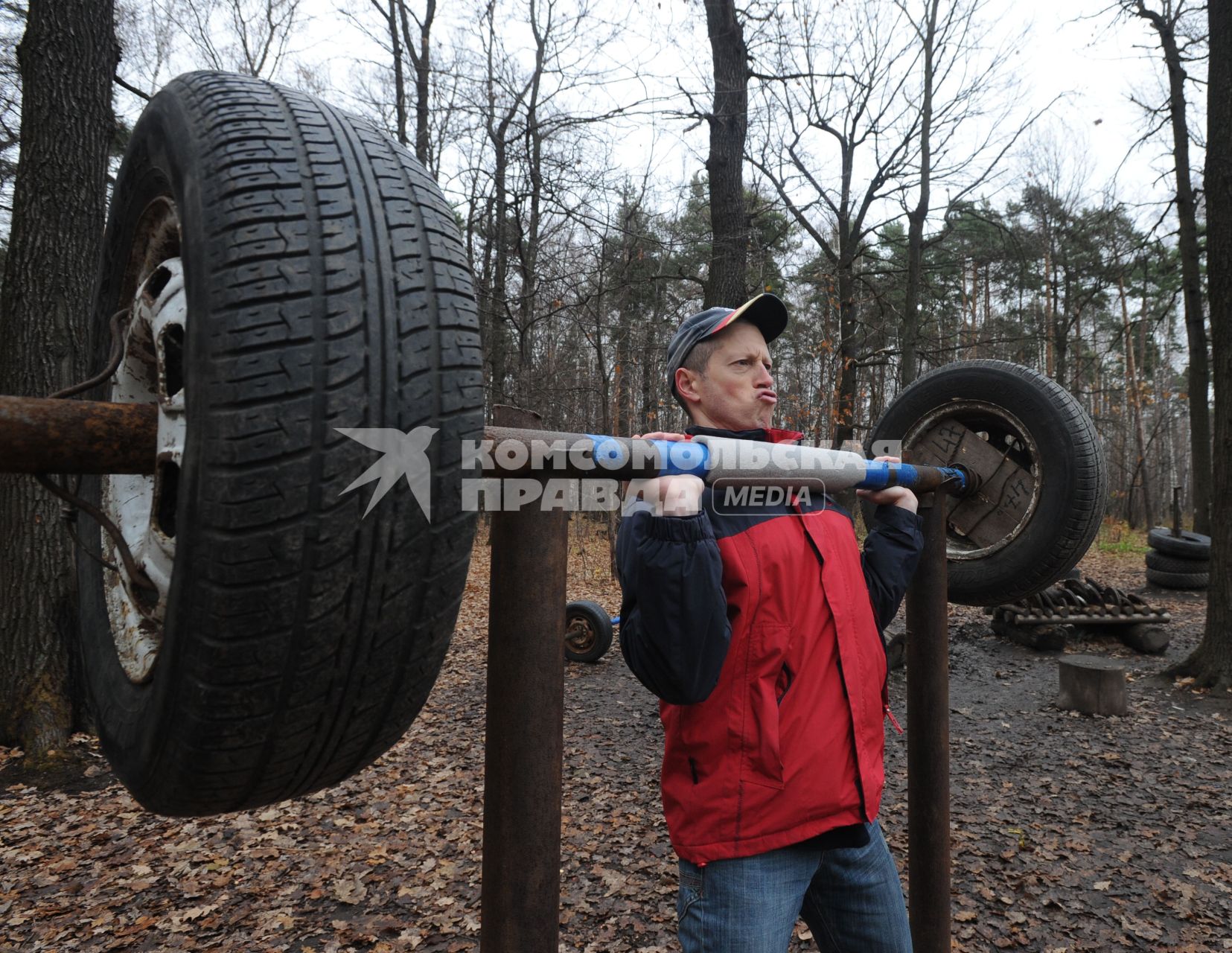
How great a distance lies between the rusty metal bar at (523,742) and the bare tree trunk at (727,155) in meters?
7.51

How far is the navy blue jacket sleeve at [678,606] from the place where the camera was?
1.28 m

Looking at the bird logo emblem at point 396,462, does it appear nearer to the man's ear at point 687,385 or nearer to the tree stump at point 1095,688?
the man's ear at point 687,385

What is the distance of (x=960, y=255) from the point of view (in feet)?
79.0

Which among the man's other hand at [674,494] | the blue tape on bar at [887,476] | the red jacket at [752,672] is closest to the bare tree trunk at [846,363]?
the blue tape on bar at [887,476]

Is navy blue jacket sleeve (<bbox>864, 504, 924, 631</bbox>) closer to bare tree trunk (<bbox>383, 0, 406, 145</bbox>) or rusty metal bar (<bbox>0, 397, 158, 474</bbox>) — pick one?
rusty metal bar (<bbox>0, 397, 158, 474</bbox>)

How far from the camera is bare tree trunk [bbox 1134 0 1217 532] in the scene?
11500mm

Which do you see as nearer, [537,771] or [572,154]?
[537,771]

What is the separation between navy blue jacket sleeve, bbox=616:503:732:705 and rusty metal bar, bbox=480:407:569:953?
0.62 ft

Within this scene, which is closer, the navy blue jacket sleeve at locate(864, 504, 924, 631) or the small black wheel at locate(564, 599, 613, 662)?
the navy blue jacket sleeve at locate(864, 504, 924, 631)

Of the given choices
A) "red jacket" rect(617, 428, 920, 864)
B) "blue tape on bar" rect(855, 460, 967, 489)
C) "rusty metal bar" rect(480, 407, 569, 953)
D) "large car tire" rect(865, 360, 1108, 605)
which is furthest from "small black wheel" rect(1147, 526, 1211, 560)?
"rusty metal bar" rect(480, 407, 569, 953)

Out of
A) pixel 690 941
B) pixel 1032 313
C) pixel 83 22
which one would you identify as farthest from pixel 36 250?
pixel 1032 313

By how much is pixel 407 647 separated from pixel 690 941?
2.80ft

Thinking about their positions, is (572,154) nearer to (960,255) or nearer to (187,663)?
(187,663)

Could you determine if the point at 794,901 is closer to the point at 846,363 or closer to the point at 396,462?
the point at 396,462
